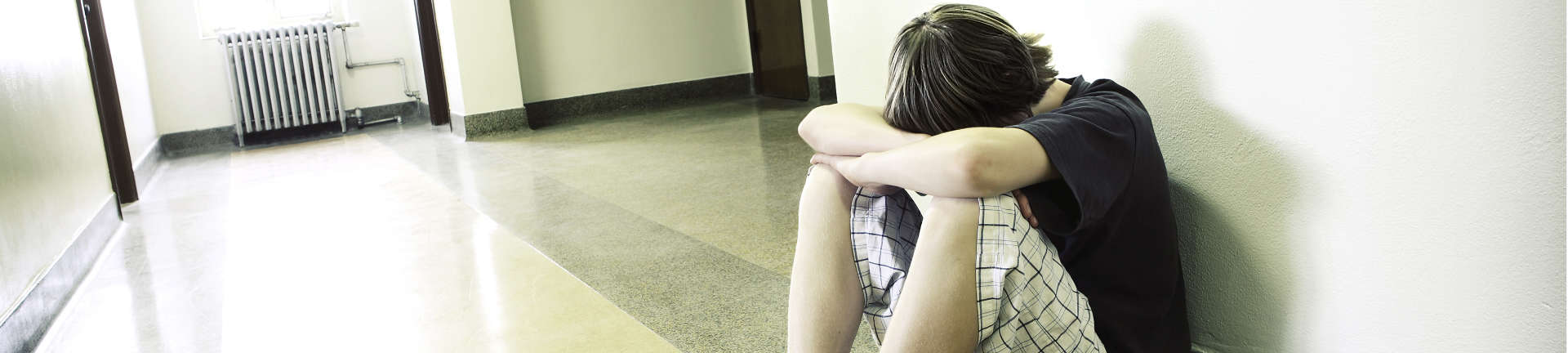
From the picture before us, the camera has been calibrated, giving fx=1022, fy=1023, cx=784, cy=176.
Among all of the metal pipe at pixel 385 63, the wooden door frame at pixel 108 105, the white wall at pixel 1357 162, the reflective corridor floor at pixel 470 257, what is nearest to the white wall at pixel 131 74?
the wooden door frame at pixel 108 105

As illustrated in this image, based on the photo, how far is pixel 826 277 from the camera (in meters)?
1.33

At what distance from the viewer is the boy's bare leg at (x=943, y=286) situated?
1.13 metres

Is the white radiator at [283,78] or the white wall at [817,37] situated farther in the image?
the white radiator at [283,78]

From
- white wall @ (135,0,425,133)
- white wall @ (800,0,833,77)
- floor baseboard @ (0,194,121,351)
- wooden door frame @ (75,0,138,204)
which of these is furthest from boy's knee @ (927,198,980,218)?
white wall @ (135,0,425,133)

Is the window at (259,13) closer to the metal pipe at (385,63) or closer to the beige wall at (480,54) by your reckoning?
the metal pipe at (385,63)

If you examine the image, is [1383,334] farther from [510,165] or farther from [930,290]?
[510,165]

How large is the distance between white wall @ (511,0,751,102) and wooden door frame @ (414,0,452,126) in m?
0.48

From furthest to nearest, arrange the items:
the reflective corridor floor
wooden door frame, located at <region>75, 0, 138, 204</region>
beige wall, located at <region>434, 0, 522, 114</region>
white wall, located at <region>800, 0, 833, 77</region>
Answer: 1. white wall, located at <region>800, 0, 833, 77</region>
2. beige wall, located at <region>434, 0, 522, 114</region>
3. wooden door frame, located at <region>75, 0, 138, 204</region>
4. the reflective corridor floor

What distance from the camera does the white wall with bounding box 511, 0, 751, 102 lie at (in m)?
6.51

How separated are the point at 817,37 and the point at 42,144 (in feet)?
13.5

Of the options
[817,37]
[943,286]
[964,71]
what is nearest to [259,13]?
[817,37]

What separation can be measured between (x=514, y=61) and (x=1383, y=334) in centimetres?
531

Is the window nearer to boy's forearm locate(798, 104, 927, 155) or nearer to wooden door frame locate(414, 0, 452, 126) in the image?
wooden door frame locate(414, 0, 452, 126)

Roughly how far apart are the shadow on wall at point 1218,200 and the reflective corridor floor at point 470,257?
631 millimetres
